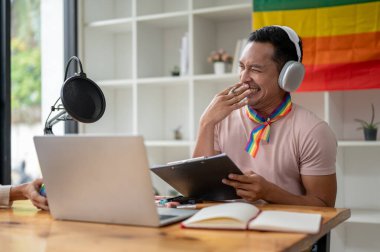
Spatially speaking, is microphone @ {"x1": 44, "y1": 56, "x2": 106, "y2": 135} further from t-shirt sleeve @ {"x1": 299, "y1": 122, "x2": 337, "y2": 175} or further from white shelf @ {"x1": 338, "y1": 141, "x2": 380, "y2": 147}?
white shelf @ {"x1": 338, "y1": 141, "x2": 380, "y2": 147}

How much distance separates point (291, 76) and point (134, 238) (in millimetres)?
1151

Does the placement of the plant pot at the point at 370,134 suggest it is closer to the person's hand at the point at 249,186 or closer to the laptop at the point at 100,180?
the person's hand at the point at 249,186

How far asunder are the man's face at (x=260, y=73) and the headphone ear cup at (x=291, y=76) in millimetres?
54

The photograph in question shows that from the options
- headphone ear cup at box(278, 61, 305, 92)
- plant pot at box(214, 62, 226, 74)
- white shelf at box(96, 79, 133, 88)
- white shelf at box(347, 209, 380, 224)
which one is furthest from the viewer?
white shelf at box(96, 79, 133, 88)

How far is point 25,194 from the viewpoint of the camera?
5.74ft

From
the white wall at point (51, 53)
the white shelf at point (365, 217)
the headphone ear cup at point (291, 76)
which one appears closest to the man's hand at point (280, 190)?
the headphone ear cup at point (291, 76)

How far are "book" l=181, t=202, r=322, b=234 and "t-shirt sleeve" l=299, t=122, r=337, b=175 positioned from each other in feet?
2.25

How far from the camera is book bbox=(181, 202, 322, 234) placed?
1236 millimetres

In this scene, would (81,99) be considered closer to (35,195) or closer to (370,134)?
(35,195)

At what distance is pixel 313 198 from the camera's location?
6.33ft

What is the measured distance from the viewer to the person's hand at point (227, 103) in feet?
7.14

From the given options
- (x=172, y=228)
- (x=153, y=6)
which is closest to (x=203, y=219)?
(x=172, y=228)

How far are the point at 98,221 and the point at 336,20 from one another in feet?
6.51

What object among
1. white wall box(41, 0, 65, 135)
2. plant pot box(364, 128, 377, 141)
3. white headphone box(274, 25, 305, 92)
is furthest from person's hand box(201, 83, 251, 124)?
white wall box(41, 0, 65, 135)
